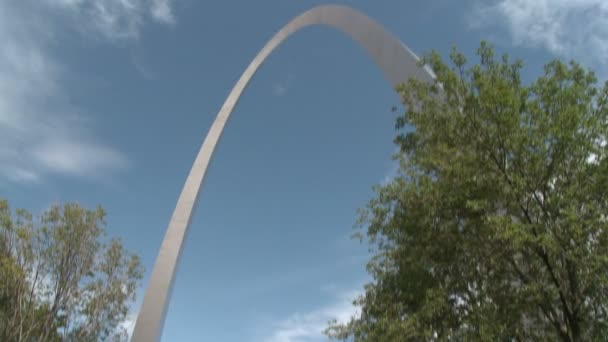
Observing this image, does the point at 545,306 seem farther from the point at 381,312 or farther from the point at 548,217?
the point at 381,312

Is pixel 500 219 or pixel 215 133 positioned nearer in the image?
pixel 500 219

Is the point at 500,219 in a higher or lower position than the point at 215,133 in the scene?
lower

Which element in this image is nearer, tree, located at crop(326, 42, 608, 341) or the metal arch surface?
tree, located at crop(326, 42, 608, 341)

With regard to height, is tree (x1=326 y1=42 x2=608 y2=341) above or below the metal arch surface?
below
